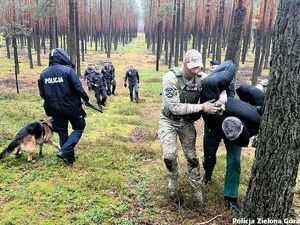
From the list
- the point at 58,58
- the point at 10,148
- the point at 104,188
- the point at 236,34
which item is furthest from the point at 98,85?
the point at 104,188

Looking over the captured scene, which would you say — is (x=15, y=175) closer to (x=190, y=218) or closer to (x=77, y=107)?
(x=77, y=107)

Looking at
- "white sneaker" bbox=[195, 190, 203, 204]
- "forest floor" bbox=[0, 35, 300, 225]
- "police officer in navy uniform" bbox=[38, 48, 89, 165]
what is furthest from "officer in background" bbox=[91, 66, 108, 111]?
"white sneaker" bbox=[195, 190, 203, 204]

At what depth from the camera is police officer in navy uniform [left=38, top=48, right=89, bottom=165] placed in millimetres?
5176

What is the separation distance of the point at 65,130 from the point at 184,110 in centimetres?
274

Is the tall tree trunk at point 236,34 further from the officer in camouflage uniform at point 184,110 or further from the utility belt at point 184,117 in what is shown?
the utility belt at point 184,117

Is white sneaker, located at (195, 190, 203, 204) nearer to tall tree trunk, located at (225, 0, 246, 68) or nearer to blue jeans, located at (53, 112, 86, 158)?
blue jeans, located at (53, 112, 86, 158)

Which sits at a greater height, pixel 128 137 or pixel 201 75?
pixel 201 75

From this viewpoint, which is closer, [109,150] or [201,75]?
[201,75]

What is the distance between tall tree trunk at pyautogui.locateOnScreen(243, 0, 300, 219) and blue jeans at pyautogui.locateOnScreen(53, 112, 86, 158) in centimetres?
336

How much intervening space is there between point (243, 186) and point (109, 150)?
9.89ft

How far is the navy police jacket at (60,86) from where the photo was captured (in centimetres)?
517

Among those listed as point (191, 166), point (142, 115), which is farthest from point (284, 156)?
point (142, 115)

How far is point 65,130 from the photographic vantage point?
221 inches

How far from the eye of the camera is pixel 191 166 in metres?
4.10
